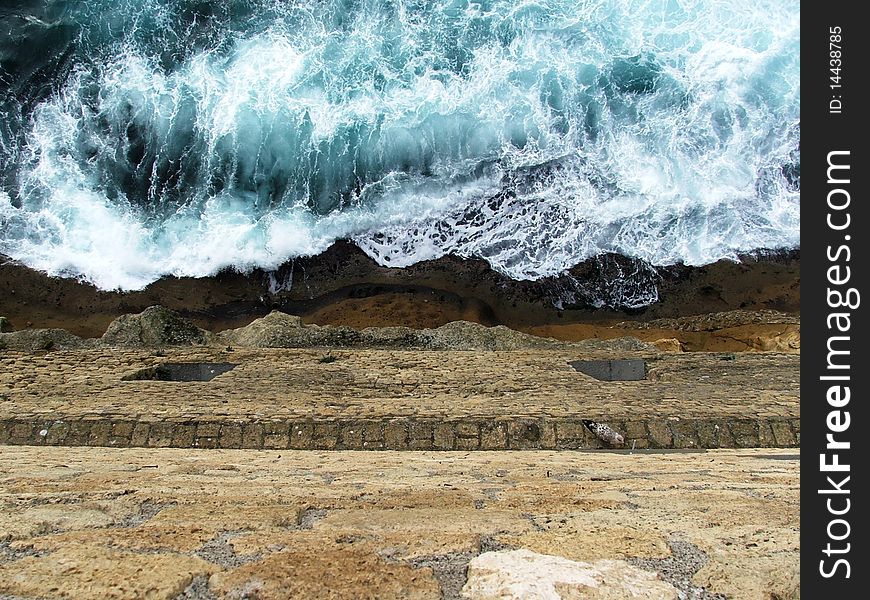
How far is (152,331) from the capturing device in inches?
350

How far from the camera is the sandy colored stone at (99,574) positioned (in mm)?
1490

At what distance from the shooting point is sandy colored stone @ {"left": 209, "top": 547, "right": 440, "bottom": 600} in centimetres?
153

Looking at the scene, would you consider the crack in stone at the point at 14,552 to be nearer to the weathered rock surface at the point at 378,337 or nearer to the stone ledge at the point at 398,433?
the stone ledge at the point at 398,433

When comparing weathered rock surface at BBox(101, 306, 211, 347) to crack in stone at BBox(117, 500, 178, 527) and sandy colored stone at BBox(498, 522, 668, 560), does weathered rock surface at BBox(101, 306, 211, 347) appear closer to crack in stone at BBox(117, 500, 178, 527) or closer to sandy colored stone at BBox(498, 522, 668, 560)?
crack in stone at BBox(117, 500, 178, 527)

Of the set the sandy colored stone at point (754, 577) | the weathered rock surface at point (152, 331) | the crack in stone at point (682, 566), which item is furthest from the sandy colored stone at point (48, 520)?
the weathered rock surface at point (152, 331)

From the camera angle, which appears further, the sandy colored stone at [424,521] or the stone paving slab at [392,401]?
the stone paving slab at [392,401]

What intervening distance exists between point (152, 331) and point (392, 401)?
14.3ft

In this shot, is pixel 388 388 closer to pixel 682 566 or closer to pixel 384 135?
pixel 682 566

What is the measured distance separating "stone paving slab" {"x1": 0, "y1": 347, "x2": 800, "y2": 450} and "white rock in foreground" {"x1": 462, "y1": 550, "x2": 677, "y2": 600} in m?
3.98

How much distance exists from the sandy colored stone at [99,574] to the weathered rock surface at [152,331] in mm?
7511

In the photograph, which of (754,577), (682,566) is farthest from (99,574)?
(754,577)

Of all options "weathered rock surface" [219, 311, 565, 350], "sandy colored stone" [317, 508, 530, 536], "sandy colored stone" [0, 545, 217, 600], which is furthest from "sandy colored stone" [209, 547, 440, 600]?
"weathered rock surface" [219, 311, 565, 350]

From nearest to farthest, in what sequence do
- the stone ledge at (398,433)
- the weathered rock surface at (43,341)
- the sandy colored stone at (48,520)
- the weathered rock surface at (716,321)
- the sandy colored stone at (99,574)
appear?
the sandy colored stone at (99,574), the sandy colored stone at (48,520), the stone ledge at (398,433), the weathered rock surface at (43,341), the weathered rock surface at (716,321)

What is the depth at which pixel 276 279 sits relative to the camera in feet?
38.7
